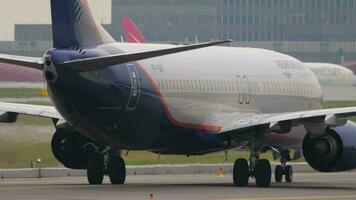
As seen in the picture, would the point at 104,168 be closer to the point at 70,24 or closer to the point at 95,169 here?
the point at 95,169

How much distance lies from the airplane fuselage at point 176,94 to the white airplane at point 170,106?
1.2 inches

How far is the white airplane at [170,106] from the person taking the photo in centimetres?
3603

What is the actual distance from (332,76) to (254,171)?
97179 mm

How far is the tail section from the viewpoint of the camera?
119 ft

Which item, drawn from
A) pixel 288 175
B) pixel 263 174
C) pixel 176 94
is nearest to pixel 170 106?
pixel 176 94

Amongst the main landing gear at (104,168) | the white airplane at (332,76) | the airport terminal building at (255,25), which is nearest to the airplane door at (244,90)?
the main landing gear at (104,168)

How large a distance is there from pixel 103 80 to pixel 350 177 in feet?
51.0

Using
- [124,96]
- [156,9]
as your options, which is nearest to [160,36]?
[156,9]

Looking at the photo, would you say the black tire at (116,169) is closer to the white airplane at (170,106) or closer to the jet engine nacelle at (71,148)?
the white airplane at (170,106)

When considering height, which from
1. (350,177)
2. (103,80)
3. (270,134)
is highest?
(103,80)

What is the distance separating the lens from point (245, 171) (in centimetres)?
4034

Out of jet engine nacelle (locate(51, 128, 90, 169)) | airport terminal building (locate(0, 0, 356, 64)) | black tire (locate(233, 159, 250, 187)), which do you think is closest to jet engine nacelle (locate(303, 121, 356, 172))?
black tire (locate(233, 159, 250, 187))

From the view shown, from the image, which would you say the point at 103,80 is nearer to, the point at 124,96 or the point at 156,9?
the point at 124,96

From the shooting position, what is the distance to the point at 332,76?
136 m
